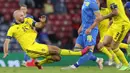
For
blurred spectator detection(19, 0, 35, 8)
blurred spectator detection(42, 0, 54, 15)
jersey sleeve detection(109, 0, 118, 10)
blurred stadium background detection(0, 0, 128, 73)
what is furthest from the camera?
blurred spectator detection(42, 0, 54, 15)

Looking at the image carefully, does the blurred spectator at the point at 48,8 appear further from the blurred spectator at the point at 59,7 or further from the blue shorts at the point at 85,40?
the blue shorts at the point at 85,40

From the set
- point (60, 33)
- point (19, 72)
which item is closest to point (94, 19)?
point (19, 72)

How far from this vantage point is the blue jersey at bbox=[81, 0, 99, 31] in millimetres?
14984

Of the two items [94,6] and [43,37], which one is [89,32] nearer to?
[94,6]

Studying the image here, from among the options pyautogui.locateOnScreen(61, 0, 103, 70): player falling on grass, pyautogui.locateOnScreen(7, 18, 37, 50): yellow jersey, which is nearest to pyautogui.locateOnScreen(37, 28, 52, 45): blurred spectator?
pyautogui.locateOnScreen(61, 0, 103, 70): player falling on grass

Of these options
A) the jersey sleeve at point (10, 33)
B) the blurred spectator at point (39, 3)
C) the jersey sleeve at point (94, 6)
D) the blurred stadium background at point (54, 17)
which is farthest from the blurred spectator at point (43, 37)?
the jersey sleeve at point (10, 33)

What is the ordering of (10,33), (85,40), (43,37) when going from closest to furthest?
(10,33) < (85,40) < (43,37)

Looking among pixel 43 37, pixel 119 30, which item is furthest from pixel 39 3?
pixel 119 30

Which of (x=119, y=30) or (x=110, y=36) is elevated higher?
(x=119, y=30)

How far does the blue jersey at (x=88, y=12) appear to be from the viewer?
1498 cm

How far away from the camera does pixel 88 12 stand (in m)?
15.2

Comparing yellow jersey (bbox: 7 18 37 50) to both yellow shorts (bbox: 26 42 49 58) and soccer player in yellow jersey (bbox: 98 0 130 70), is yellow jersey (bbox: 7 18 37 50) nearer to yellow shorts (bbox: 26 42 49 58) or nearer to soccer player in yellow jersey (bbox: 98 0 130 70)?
yellow shorts (bbox: 26 42 49 58)

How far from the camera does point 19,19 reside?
14.4 m

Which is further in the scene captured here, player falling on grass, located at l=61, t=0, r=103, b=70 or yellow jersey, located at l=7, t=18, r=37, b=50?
player falling on grass, located at l=61, t=0, r=103, b=70
